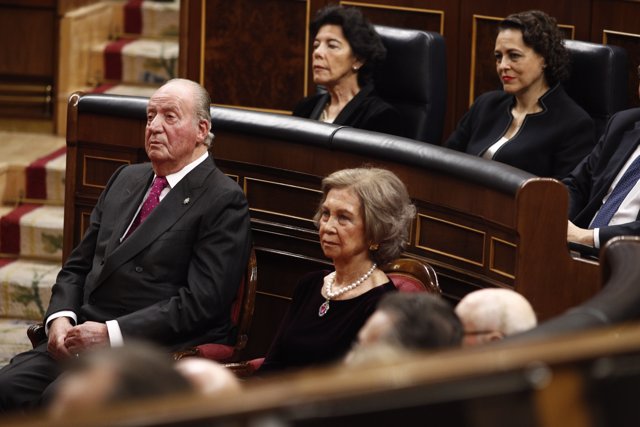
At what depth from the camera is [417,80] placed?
165 inches

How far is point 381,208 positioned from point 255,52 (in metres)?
2.40

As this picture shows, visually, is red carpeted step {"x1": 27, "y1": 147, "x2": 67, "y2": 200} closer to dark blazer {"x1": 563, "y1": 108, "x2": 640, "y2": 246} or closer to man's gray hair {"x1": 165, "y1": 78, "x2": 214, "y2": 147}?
man's gray hair {"x1": 165, "y1": 78, "x2": 214, "y2": 147}

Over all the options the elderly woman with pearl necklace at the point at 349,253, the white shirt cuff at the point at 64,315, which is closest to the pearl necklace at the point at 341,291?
the elderly woman with pearl necklace at the point at 349,253

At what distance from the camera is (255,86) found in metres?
5.14

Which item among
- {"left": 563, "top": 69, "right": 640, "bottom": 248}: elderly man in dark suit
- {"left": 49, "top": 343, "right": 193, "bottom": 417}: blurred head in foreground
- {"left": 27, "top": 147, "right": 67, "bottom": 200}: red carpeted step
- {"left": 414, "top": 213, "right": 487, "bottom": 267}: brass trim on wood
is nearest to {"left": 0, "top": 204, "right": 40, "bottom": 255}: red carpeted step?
{"left": 27, "top": 147, "right": 67, "bottom": 200}: red carpeted step

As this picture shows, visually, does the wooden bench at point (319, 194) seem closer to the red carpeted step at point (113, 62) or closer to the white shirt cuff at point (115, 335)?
the white shirt cuff at point (115, 335)

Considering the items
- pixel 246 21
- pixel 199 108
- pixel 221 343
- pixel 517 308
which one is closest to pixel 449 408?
pixel 517 308

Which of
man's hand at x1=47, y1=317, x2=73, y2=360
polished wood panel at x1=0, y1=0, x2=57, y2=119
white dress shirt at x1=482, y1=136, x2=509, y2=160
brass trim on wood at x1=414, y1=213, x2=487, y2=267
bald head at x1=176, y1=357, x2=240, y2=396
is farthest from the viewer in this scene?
polished wood panel at x1=0, y1=0, x2=57, y2=119

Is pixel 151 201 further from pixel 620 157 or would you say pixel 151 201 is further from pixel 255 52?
pixel 255 52

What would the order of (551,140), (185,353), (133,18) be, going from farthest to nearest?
(133,18)
(551,140)
(185,353)

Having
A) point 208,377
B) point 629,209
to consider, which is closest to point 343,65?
point 629,209

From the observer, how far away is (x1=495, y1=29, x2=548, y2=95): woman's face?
388 cm

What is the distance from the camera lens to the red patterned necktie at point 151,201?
3.35 meters

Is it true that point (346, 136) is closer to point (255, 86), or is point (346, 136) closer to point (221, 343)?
point (221, 343)
